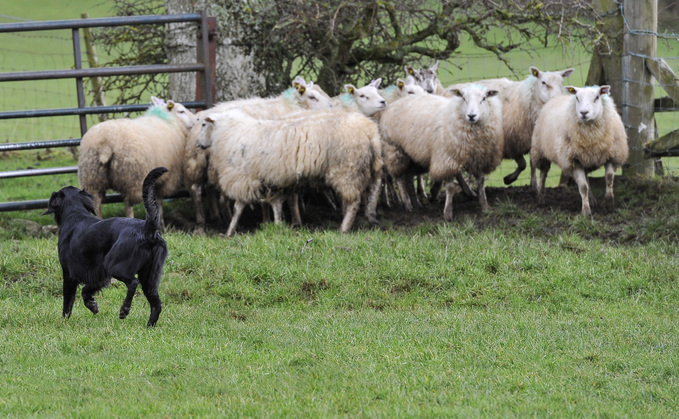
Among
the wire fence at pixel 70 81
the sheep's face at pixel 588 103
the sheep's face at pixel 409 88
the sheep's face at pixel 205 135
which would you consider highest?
the sheep's face at pixel 588 103

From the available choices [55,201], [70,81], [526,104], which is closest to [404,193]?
[526,104]

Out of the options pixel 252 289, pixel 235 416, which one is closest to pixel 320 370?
pixel 235 416

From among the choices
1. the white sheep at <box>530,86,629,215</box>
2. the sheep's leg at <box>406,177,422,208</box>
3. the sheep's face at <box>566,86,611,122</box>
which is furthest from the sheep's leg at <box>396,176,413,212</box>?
the sheep's face at <box>566,86,611,122</box>

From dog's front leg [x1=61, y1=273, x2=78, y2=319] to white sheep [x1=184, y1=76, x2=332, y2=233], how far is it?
375 centimetres

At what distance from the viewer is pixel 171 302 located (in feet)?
22.0

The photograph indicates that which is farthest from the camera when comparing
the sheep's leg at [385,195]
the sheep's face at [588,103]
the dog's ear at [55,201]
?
the sheep's leg at [385,195]

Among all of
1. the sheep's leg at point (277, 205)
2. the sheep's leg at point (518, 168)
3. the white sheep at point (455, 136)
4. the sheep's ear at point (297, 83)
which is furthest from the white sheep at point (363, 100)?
the sheep's leg at point (518, 168)

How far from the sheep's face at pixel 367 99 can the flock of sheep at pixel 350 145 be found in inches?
0.6

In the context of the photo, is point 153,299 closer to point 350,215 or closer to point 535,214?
point 350,215

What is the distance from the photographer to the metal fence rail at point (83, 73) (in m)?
9.55

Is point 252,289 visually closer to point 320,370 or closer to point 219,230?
point 320,370

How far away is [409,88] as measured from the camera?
11023 mm

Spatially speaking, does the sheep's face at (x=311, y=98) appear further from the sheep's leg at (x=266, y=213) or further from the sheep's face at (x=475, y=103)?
the sheep's face at (x=475, y=103)

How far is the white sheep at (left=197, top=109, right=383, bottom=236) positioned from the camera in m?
9.05
